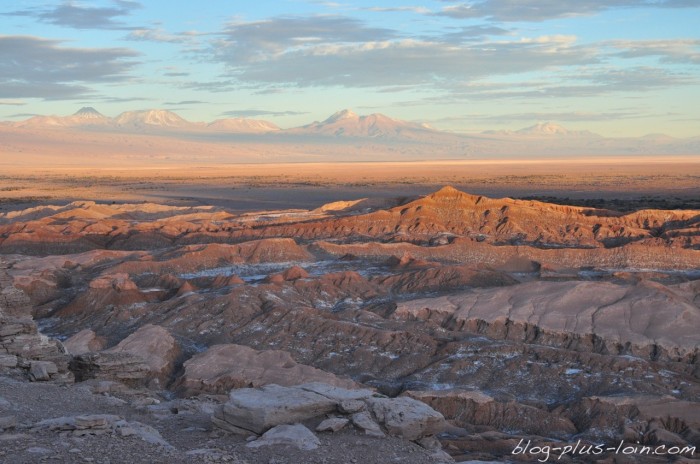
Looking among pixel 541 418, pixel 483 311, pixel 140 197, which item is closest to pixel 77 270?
pixel 483 311

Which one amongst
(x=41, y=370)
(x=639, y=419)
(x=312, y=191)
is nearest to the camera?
(x=41, y=370)

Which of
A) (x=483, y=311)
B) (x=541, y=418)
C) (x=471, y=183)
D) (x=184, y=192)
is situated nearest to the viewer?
(x=541, y=418)

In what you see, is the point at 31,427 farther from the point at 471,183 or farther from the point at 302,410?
the point at 471,183

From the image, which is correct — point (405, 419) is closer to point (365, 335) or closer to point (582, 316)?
point (365, 335)

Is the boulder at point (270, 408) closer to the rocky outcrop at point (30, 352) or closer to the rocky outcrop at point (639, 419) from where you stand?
the rocky outcrop at point (30, 352)

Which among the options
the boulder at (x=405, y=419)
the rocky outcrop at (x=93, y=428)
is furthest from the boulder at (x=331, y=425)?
the rocky outcrop at (x=93, y=428)

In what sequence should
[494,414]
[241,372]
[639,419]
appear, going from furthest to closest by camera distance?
[241,372], [494,414], [639,419]

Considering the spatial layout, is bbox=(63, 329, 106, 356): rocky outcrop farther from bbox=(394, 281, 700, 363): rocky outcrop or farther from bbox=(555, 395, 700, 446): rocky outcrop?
bbox=(555, 395, 700, 446): rocky outcrop

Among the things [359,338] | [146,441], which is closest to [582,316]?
[359,338]
